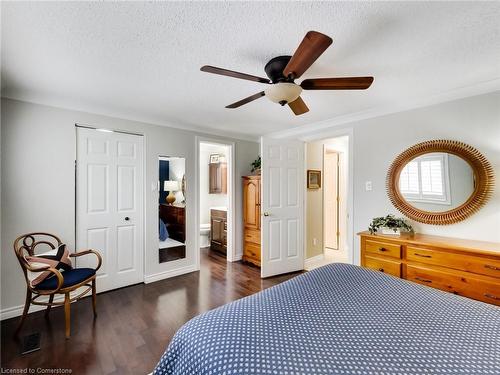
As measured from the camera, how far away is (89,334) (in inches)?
82.9

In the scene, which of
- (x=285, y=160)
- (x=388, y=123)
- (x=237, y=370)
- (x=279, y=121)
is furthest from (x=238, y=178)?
(x=237, y=370)

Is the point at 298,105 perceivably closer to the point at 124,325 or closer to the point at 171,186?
the point at 171,186

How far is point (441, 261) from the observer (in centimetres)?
213

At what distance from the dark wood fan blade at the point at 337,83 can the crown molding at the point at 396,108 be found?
137 cm

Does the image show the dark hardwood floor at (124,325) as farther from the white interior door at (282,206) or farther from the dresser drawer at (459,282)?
the dresser drawer at (459,282)

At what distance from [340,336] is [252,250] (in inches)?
124

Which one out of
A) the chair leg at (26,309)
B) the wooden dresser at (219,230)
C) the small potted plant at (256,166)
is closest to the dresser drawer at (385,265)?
the small potted plant at (256,166)

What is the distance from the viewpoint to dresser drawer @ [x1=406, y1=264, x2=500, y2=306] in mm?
1877

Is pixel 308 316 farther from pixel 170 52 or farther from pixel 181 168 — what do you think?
pixel 181 168

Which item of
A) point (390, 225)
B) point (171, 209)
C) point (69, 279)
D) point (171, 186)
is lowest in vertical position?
point (69, 279)

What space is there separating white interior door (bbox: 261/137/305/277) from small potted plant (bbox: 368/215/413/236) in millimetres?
1224

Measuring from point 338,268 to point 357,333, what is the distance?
0.80 meters

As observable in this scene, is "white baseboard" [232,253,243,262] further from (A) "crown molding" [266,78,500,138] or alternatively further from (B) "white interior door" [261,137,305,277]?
(A) "crown molding" [266,78,500,138]

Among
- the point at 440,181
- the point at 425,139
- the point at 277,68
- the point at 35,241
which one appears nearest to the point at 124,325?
the point at 35,241
